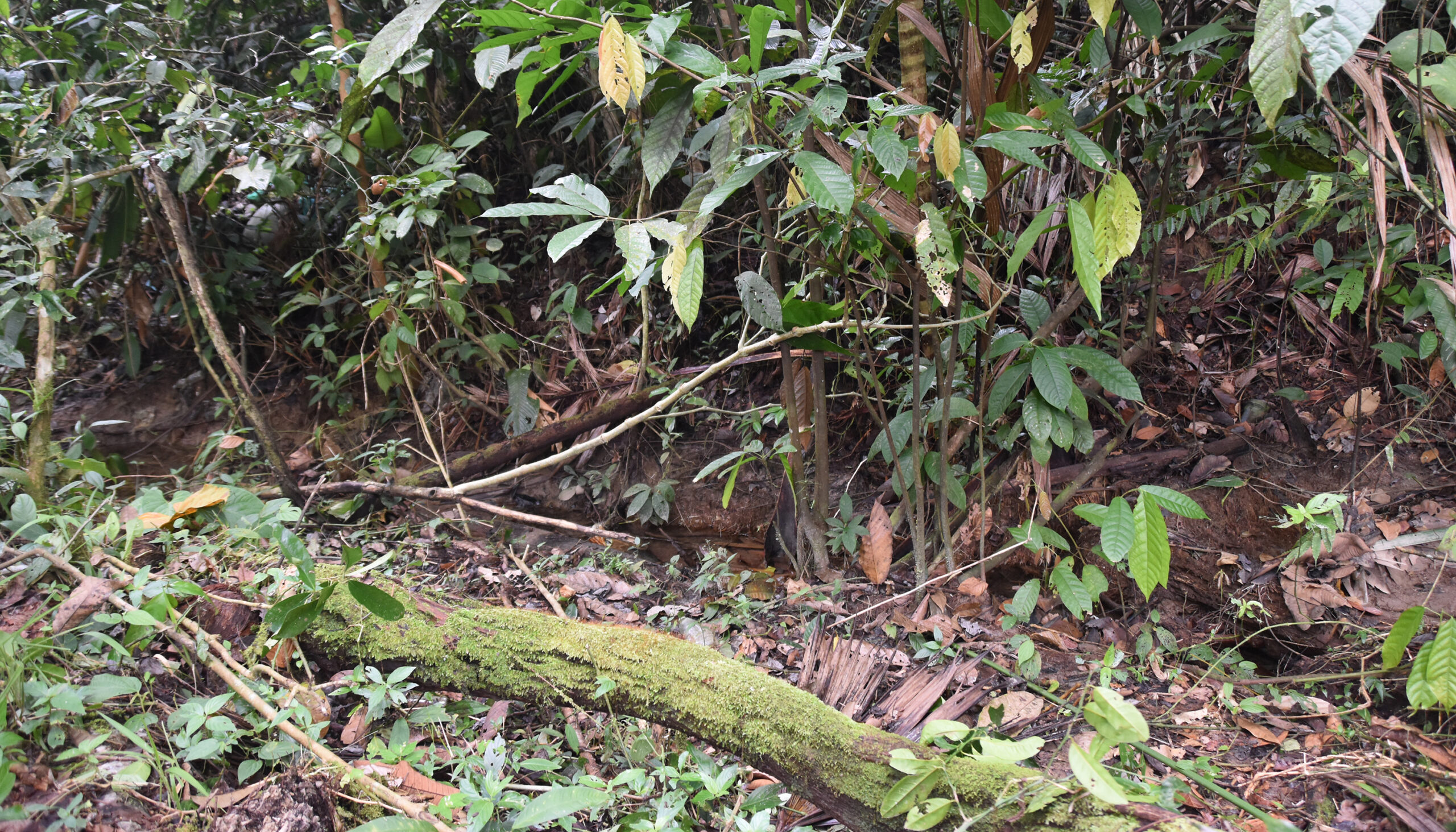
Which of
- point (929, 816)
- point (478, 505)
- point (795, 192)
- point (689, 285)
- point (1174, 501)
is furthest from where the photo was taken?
point (478, 505)

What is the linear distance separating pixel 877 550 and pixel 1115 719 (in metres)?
1.30

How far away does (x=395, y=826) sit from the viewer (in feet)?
3.62

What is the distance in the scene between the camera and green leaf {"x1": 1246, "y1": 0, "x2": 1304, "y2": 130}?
94cm

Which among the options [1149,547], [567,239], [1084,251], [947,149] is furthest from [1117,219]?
[567,239]

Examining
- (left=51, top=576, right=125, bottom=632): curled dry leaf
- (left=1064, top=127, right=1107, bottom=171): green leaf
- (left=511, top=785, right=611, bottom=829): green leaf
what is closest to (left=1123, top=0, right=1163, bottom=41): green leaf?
(left=1064, top=127, right=1107, bottom=171): green leaf

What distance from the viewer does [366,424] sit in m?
3.58

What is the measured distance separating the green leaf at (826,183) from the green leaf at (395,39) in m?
0.77

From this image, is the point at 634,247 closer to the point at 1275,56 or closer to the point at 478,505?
the point at 1275,56

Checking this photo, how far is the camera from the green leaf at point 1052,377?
184 cm

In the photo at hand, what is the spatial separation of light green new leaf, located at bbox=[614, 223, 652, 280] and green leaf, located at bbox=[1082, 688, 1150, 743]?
0.93 m

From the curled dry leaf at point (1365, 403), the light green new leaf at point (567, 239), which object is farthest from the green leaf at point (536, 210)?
the curled dry leaf at point (1365, 403)

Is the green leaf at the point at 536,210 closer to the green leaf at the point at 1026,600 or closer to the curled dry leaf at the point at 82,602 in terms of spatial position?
the curled dry leaf at the point at 82,602

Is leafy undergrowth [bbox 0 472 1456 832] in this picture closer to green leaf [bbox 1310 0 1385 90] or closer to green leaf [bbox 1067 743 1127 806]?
green leaf [bbox 1067 743 1127 806]

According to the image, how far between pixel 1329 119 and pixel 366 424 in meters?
3.81
